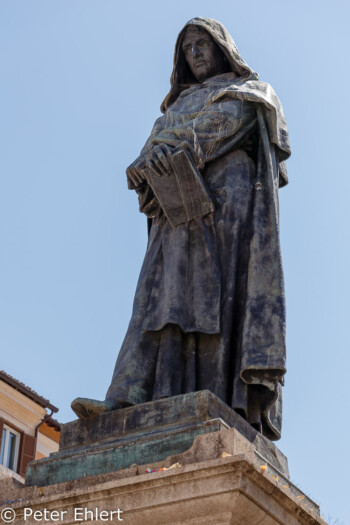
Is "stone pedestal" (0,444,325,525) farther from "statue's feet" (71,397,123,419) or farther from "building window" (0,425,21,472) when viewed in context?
"building window" (0,425,21,472)

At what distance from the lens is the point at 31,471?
30.5 ft

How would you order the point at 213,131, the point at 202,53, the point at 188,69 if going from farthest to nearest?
1. the point at 188,69
2. the point at 202,53
3. the point at 213,131

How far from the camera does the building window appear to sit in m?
28.3

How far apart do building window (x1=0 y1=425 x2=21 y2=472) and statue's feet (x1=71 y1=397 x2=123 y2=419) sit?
62.5 ft

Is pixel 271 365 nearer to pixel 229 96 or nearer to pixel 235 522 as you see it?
pixel 235 522

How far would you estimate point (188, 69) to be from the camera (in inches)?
470

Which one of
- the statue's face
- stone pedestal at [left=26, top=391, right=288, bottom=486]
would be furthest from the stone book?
stone pedestal at [left=26, top=391, right=288, bottom=486]

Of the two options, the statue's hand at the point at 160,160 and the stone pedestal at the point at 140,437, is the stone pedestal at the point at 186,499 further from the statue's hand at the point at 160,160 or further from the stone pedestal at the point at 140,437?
the statue's hand at the point at 160,160

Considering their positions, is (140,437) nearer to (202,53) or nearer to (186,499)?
(186,499)

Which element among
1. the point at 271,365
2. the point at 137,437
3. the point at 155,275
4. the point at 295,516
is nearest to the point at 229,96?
the point at 155,275

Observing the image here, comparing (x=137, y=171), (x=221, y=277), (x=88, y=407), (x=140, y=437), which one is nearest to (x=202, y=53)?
(x=137, y=171)

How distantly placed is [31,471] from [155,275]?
2253 millimetres

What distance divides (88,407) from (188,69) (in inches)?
157

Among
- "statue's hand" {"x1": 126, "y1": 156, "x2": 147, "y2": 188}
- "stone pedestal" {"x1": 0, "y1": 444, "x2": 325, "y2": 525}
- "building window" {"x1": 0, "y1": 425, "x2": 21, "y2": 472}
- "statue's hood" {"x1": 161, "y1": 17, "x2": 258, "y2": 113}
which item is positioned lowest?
"stone pedestal" {"x1": 0, "y1": 444, "x2": 325, "y2": 525}
